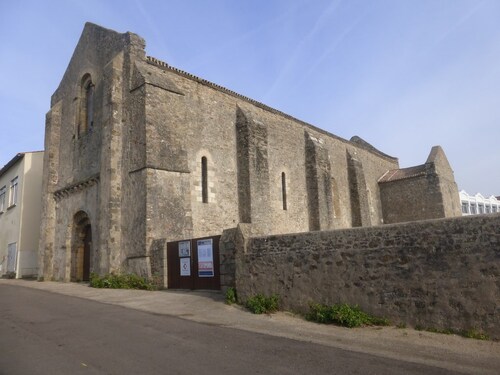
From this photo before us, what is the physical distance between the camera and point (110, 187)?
1505cm

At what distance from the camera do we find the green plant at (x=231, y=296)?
33.0 feet

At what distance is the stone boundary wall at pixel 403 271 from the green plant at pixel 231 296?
3.48ft

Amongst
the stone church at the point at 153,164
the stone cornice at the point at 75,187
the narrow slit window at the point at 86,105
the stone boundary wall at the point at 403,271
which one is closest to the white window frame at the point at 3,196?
A: the stone church at the point at 153,164

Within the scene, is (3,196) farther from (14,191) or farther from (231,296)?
(231,296)

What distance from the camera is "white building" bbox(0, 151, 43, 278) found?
908 inches

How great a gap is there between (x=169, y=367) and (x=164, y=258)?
28.6ft

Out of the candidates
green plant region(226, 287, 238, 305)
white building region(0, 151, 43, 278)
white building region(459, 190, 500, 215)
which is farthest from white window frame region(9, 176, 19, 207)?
white building region(459, 190, 500, 215)

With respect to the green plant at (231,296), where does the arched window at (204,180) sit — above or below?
above

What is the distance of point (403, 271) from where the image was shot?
7.22 m

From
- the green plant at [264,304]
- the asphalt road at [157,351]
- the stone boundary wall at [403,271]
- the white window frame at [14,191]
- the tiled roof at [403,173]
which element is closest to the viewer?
the asphalt road at [157,351]

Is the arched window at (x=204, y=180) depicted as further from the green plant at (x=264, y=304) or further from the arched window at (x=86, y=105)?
the green plant at (x=264, y=304)

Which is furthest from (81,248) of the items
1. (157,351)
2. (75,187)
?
(157,351)

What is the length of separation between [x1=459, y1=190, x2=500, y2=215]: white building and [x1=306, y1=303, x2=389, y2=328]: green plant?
155ft

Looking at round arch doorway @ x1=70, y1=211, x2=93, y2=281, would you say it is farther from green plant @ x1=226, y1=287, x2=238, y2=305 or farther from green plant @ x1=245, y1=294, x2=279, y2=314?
green plant @ x1=245, y1=294, x2=279, y2=314
